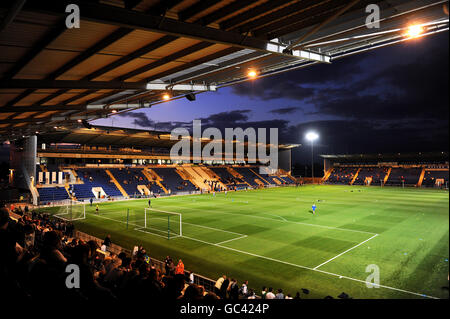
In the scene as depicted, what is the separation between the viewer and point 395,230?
22.9m

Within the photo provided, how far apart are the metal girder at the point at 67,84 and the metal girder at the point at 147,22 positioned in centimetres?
476

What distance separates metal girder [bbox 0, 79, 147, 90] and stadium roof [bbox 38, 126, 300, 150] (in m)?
40.3

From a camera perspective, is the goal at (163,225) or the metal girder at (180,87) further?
the goal at (163,225)

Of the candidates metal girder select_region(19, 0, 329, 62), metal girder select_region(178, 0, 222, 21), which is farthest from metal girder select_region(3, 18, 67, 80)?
metal girder select_region(178, 0, 222, 21)

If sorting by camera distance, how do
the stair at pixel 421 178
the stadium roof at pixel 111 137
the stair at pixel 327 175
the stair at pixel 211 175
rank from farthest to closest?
1. the stair at pixel 327 175
2. the stair at pixel 421 178
3. the stair at pixel 211 175
4. the stadium roof at pixel 111 137

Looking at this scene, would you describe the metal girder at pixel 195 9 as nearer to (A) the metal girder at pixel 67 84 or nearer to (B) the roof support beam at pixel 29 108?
(A) the metal girder at pixel 67 84

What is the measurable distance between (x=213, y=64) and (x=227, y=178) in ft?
210

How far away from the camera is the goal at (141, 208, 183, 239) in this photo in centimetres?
2262

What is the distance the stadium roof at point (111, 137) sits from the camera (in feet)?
163

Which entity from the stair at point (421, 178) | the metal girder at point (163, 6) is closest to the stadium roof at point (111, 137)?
the metal girder at point (163, 6)

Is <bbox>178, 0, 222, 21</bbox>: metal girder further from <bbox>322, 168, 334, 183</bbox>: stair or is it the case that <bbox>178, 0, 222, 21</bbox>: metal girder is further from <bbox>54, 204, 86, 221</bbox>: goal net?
<bbox>322, 168, 334, 183</bbox>: stair

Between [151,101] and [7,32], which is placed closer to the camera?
[7,32]
